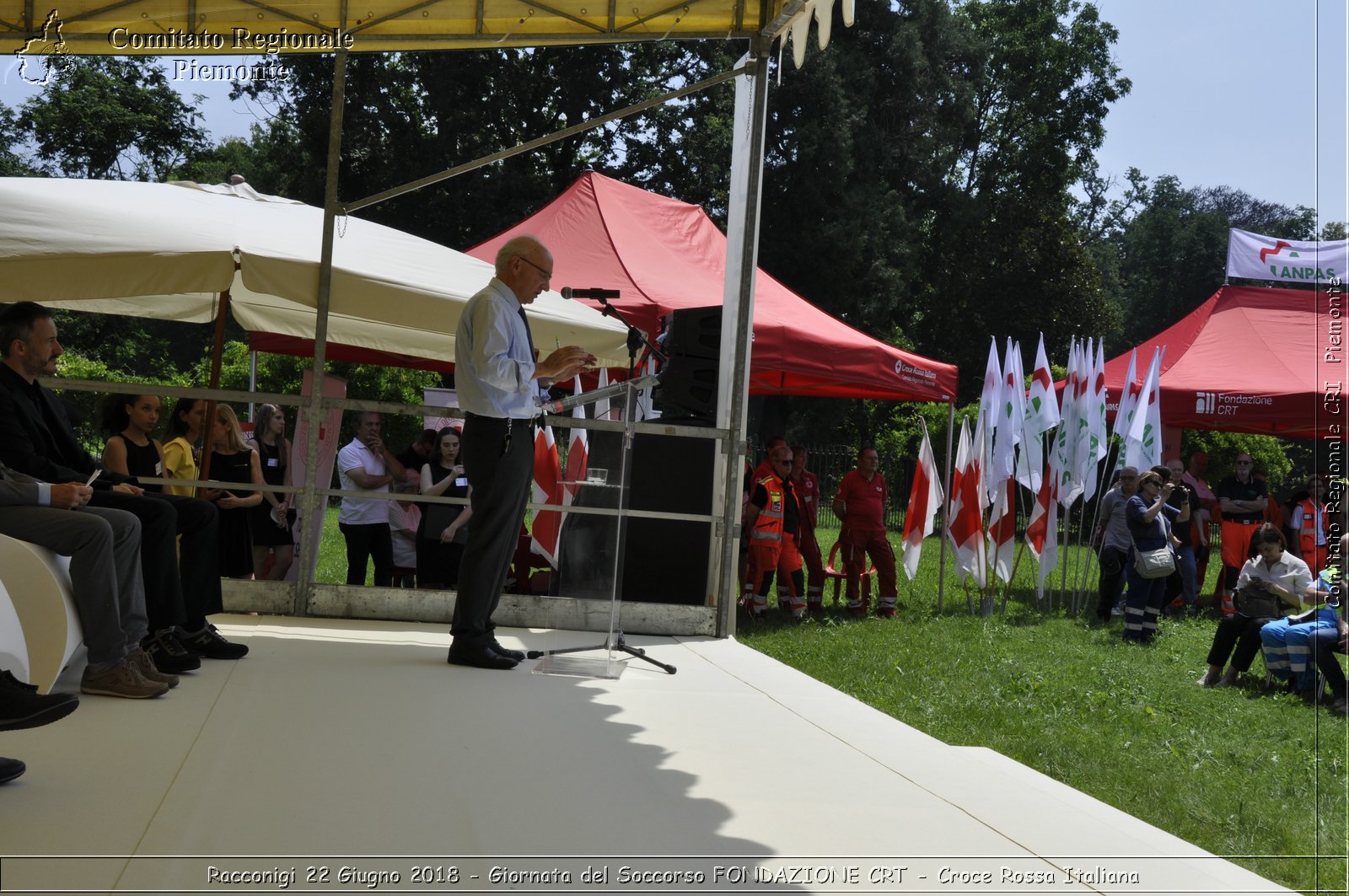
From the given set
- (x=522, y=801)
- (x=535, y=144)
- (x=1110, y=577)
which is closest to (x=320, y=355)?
(x=535, y=144)

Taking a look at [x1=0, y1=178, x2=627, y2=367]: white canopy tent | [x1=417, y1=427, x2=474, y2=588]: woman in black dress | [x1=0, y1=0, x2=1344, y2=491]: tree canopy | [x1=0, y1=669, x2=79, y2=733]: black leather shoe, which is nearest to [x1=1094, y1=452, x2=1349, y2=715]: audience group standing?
[x1=0, y1=669, x2=79, y2=733]: black leather shoe

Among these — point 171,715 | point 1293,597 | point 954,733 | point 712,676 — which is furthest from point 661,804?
point 1293,597

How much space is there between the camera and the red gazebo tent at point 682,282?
38.1 feet

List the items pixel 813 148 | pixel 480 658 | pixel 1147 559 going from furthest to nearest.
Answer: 1. pixel 813 148
2. pixel 1147 559
3. pixel 480 658

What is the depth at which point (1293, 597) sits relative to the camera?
923 cm


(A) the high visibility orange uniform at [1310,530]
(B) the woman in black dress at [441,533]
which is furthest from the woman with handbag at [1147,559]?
(B) the woman in black dress at [441,533]

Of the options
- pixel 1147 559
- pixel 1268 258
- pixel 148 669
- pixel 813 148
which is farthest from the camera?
pixel 813 148

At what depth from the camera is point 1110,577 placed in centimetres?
1317

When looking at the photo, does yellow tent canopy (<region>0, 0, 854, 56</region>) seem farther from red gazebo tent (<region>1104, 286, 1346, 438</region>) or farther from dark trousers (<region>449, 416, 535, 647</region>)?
red gazebo tent (<region>1104, 286, 1346, 438</region>)

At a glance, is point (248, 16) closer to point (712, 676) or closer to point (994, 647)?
point (712, 676)

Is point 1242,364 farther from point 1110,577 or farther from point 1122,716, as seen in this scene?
point 1122,716

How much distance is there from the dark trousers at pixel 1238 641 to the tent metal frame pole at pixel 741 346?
13.4ft

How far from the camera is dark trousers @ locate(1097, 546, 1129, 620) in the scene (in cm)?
1309

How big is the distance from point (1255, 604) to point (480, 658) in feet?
21.4
